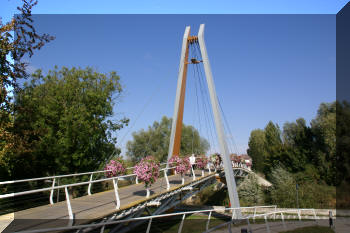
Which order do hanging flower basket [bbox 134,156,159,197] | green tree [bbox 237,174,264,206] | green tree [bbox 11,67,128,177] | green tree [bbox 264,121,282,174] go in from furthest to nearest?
1. green tree [bbox 264,121,282,174]
2. green tree [bbox 237,174,264,206]
3. green tree [bbox 11,67,128,177]
4. hanging flower basket [bbox 134,156,159,197]

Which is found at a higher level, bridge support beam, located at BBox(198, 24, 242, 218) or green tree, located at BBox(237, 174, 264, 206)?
bridge support beam, located at BBox(198, 24, 242, 218)

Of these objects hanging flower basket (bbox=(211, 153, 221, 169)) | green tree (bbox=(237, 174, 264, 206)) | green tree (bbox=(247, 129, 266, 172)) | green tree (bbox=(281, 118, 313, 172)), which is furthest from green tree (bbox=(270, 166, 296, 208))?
green tree (bbox=(247, 129, 266, 172))

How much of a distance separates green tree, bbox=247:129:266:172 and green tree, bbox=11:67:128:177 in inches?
1006

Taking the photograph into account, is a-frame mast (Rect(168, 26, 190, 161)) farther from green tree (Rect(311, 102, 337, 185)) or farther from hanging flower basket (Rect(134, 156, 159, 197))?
green tree (Rect(311, 102, 337, 185))

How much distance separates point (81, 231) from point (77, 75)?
17.0m

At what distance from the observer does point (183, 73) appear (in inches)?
749

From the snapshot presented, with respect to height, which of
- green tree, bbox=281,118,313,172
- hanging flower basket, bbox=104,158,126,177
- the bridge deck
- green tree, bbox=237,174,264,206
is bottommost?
green tree, bbox=237,174,264,206

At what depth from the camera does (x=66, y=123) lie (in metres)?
16.4

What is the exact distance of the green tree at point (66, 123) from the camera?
15500 millimetres

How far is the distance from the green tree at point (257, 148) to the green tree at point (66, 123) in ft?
83.8

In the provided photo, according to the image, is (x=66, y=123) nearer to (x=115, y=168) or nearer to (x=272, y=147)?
(x=115, y=168)

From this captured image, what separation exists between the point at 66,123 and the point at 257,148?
3486 centimetres

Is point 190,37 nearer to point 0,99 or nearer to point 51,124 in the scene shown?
point 51,124

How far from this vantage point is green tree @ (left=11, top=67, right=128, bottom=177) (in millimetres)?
15500
